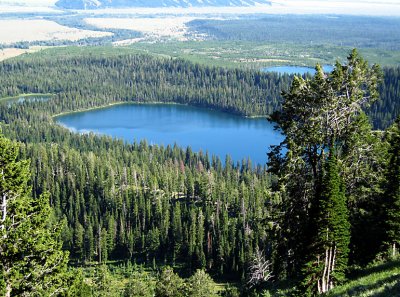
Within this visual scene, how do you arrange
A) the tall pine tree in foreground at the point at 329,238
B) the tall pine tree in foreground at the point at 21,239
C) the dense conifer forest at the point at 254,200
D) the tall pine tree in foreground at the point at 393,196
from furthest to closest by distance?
the tall pine tree in foreground at the point at 393,196 → the dense conifer forest at the point at 254,200 → the tall pine tree in foreground at the point at 329,238 → the tall pine tree in foreground at the point at 21,239

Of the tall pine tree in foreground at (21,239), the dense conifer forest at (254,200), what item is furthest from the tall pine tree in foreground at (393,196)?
the tall pine tree in foreground at (21,239)

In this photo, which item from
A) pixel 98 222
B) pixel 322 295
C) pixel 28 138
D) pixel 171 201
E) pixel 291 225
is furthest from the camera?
pixel 28 138

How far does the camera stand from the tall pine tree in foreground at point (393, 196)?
3625cm

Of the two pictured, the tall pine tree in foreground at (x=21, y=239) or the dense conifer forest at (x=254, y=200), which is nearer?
the tall pine tree in foreground at (x=21, y=239)

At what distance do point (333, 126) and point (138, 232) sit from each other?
77.6 metres

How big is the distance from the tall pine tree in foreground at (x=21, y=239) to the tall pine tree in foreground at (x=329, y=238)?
1544 centimetres

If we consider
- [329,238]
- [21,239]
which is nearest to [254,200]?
[329,238]

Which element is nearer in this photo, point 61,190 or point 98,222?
point 98,222

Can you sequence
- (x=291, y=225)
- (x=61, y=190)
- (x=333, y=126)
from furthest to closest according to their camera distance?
(x=61, y=190), (x=291, y=225), (x=333, y=126)

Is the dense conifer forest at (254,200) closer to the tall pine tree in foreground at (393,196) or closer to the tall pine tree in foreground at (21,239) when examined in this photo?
the tall pine tree in foreground at (393,196)

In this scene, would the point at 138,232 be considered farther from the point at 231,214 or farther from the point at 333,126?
the point at 333,126

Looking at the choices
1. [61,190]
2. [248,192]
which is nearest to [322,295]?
[248,192]

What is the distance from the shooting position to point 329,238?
30672 millimetres

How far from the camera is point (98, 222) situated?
368ft
